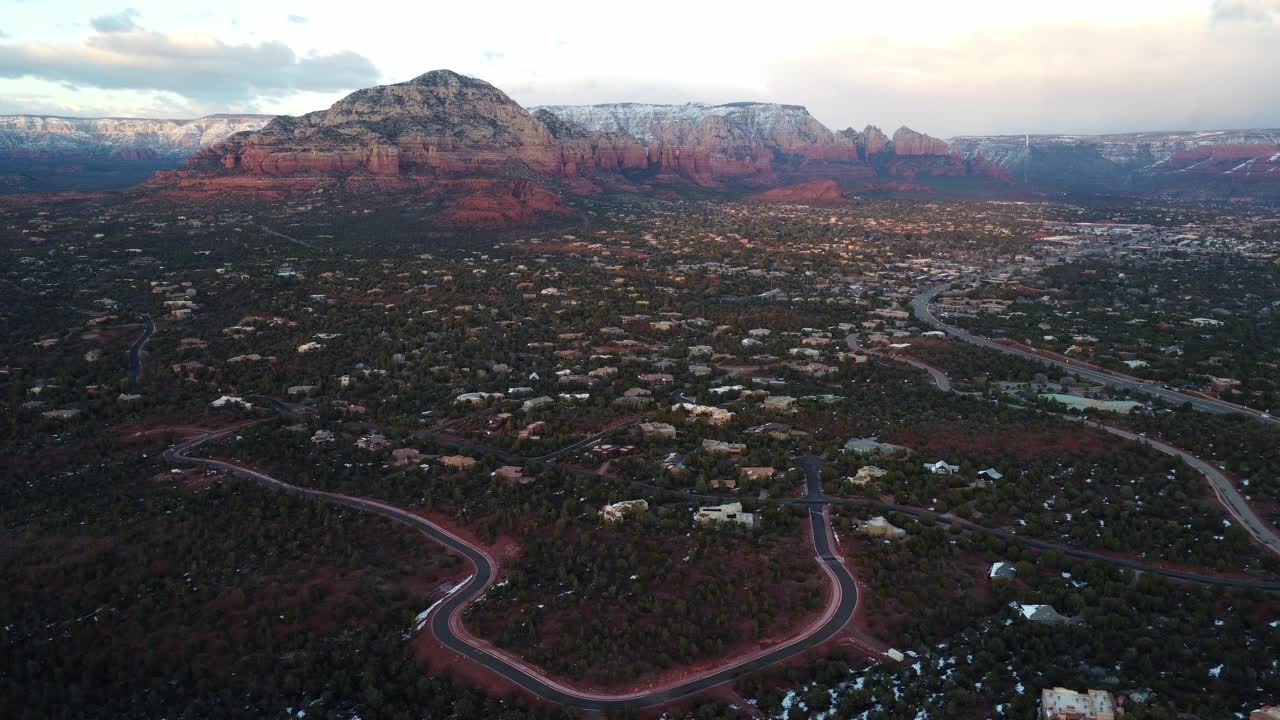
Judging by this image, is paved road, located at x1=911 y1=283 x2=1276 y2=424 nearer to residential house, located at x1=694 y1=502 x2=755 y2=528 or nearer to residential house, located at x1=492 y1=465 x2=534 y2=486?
residential house, located at x1=694 y1=502 x2=755 y2=528

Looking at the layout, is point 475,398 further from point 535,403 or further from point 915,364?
point 915,364

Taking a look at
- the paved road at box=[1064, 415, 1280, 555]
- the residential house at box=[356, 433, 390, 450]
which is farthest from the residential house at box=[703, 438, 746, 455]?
the paved road at box=[1064, 415, 1280, 555]

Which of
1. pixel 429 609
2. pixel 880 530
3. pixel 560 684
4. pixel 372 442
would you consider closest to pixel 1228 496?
pixel 880 530

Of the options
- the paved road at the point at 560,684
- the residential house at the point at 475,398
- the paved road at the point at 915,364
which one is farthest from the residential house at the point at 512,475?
the paved road at the point at 915,364

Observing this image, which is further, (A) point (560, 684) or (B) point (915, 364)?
(B) point (915, 364)

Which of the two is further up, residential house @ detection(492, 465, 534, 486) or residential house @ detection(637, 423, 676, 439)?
residential house @ detection(637, 423, 676, 439)

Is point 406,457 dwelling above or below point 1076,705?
below

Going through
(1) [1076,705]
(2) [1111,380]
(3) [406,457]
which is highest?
(1) [1076,705]
